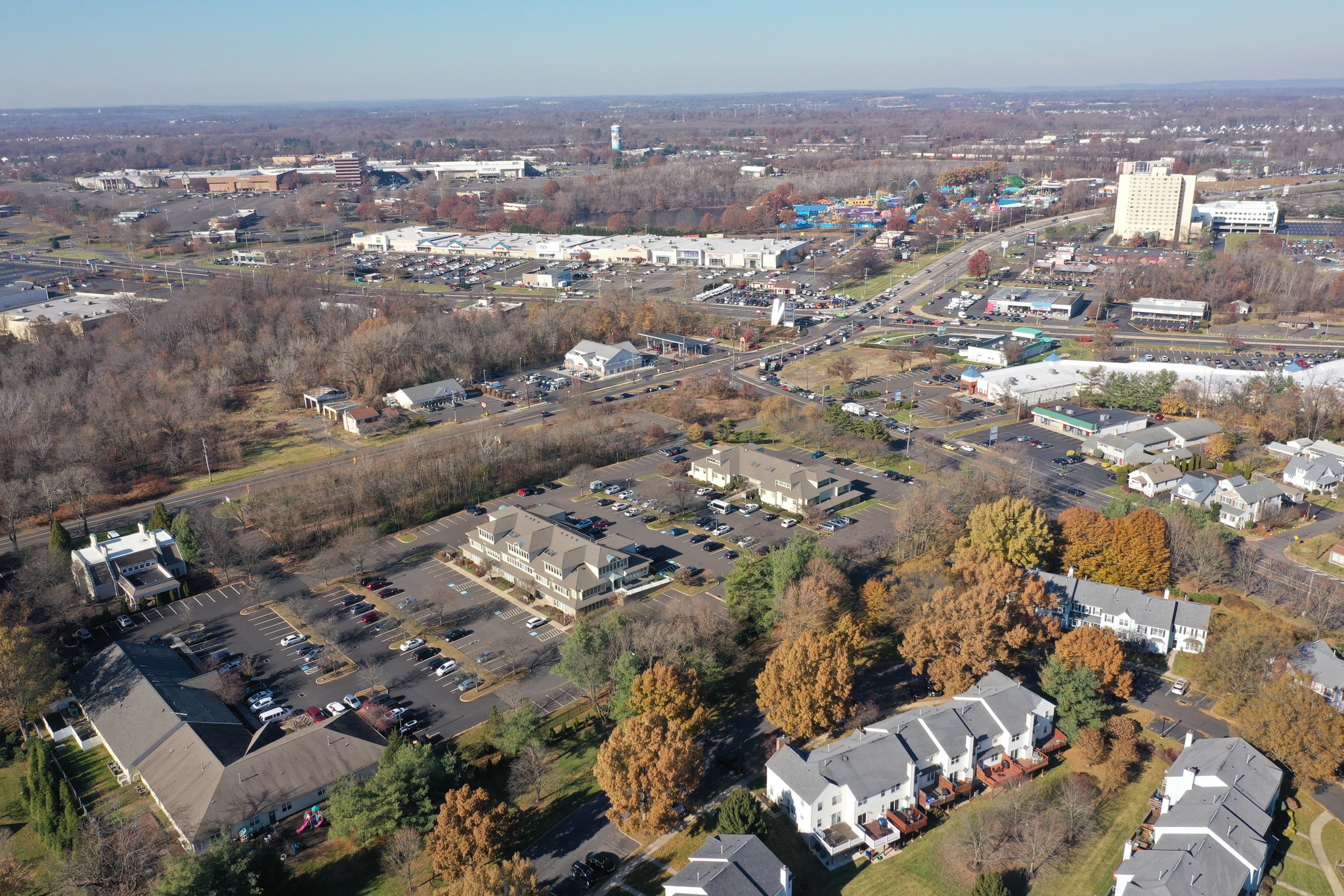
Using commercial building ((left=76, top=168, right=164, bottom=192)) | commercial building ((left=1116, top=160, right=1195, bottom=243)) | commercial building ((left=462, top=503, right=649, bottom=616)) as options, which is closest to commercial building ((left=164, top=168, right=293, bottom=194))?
commercial building ((left=76, top=168, right=164, bottom=192))

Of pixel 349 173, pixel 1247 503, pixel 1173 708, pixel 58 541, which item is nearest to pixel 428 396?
pixel 58 541

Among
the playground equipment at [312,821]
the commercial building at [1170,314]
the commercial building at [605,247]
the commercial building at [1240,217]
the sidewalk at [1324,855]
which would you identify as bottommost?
the playground equipment at [312,821]

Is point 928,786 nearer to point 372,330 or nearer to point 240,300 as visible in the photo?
point 372,330

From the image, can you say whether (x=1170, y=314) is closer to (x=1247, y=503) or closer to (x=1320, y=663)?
(x=1247, y=503)

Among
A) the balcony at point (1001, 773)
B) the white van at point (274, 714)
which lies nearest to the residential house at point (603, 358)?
the white van at point (274, 714)

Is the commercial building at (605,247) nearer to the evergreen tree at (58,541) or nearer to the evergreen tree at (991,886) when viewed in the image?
the evergreen tree at (58,541)
